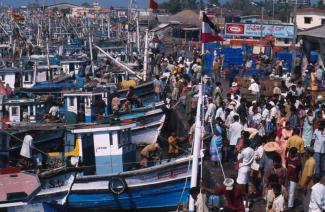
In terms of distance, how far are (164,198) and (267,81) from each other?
15673mm

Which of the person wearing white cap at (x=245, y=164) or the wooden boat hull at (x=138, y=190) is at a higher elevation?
the person wearing white cap at (x=245, y=164)

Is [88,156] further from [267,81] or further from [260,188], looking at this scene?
[267,81]

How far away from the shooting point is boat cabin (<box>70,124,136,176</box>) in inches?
758

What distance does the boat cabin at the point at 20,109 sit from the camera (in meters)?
23.3

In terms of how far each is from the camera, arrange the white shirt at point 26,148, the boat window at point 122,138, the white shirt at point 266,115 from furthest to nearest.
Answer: the boat window at point 122,138, the white shirt at point 26,148, the white shirt at point 266,115

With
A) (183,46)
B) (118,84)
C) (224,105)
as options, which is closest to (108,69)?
(118,84)

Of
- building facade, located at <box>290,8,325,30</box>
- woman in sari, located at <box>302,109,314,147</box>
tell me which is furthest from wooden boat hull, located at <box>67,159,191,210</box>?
building facade, located at <box>290,8,325,30</box>

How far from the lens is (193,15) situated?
10300 cm

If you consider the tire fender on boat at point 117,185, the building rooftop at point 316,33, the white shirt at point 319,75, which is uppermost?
the building rooftop at point 316,33

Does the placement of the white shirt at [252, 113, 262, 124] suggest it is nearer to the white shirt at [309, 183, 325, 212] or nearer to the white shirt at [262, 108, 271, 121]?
the white shirt at [262, 108, 271, 121]

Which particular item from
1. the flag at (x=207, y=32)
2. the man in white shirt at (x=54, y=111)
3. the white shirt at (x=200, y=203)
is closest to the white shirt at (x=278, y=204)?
the white shirt at (x=200, y=203)

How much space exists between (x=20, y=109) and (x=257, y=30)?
39.0 meters

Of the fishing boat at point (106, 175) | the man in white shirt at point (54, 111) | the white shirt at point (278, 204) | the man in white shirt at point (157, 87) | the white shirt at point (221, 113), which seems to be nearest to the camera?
the white shirt at point (278, 204)

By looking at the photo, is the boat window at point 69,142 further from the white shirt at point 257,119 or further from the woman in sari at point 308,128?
the woman in sari at point 308,128
